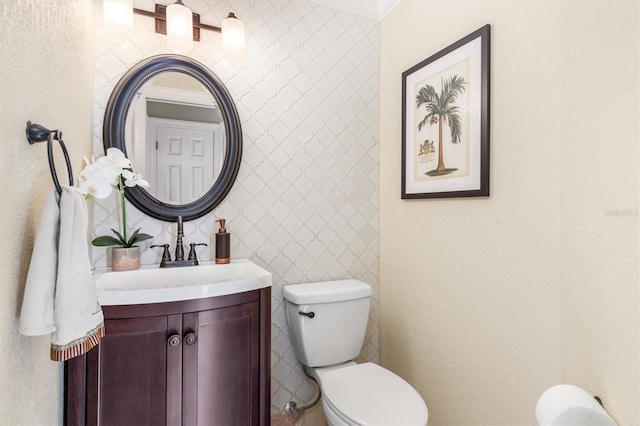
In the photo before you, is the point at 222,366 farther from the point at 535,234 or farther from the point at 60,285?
the point at 535,234

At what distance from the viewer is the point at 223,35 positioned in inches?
67.0

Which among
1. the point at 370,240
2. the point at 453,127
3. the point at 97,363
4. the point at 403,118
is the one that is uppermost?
the point at 403,118

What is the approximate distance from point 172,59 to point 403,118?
119 centimetres

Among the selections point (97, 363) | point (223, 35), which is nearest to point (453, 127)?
point (223, 35)

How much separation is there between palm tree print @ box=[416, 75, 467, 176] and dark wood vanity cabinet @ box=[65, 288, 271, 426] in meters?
1.09

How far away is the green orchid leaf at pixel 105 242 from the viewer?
1478 mm

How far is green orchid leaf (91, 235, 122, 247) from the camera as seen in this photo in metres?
1.48

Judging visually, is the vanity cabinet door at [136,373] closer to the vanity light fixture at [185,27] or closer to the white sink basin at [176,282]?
the white sink basin at [176,282]

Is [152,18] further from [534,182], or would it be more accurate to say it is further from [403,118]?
[534,182]

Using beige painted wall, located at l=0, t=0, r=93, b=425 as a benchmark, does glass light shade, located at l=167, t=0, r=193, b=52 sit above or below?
above

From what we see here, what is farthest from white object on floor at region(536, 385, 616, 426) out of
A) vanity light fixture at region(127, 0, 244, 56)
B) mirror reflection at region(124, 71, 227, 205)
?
vanity light fixture at region(127, 0, 244, 56)

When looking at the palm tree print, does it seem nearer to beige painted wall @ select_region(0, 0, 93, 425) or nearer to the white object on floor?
the white object on floor

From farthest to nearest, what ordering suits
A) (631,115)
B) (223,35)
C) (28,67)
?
(223,35)
(631,115)
(28,67)

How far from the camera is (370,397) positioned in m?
1.42
